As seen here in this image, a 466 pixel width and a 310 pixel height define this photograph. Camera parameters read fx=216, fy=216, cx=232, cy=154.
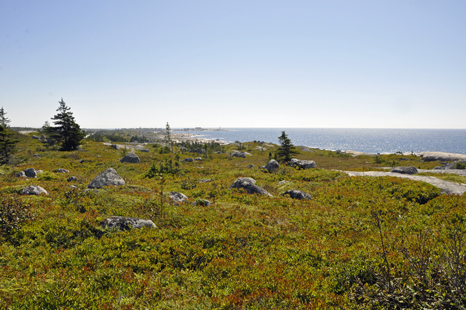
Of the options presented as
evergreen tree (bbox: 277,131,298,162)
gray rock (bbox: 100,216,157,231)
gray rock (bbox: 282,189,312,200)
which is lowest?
gray rock (bbox: 282,189,312,200)

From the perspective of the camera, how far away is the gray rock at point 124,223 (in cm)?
1132

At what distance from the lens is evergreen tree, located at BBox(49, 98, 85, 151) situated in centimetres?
5631

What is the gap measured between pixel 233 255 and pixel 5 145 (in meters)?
49.1

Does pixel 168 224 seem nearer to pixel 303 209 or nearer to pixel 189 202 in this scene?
pixel 189 202

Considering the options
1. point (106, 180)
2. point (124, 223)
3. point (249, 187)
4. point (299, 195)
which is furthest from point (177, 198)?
point (299, 195)

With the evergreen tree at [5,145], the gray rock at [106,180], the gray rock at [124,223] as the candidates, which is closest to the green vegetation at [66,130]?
the evergreen tree at [5,145]

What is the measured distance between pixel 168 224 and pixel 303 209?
10.7 meters

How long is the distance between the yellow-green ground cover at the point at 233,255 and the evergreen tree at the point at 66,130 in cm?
4873

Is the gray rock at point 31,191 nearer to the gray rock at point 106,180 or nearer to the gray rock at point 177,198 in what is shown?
the gray rock at point 106,180

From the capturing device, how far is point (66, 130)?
187 feet

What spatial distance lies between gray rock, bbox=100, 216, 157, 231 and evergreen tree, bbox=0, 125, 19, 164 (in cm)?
3840

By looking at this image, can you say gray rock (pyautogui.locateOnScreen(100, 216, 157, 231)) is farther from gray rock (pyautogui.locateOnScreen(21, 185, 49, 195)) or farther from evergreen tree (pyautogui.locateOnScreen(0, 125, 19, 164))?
evergreen tree (pyautogui.locateOnScreen(0, 125, 19, 164))

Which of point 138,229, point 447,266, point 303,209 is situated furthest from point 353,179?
point 138,229

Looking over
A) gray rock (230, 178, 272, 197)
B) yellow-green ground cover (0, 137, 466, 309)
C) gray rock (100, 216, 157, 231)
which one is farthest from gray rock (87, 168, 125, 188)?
gray rock (230, 178, 272, 197)
